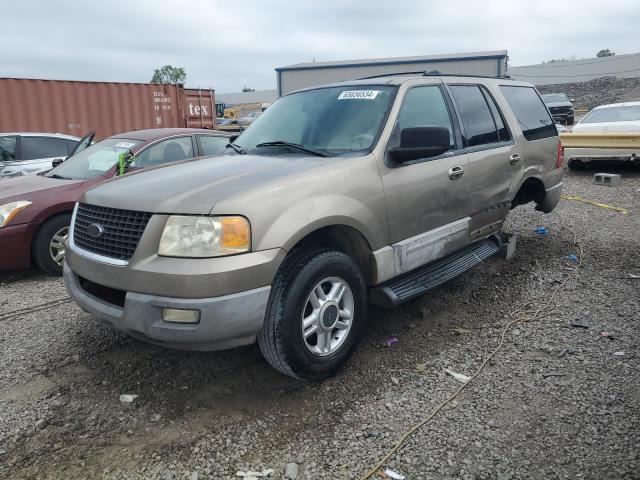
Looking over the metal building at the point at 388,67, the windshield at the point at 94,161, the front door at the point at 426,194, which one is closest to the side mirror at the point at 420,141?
the front door at the point at 426,194

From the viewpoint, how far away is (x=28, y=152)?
340 inches

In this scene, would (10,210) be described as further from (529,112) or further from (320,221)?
(529,112)

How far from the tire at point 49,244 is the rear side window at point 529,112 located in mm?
4737

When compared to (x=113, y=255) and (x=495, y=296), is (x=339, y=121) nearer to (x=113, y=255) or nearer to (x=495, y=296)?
(x=113, y=255)

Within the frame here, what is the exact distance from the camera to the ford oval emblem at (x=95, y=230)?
299cm

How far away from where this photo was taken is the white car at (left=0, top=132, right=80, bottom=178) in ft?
27.3

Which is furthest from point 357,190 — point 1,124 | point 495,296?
point 1,124

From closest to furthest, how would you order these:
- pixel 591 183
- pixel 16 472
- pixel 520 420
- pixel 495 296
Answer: pixel 16 472, pixel 520 420, pixel 495 296, pixel 591 183

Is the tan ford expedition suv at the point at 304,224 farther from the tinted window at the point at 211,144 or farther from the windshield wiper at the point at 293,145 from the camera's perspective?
the tinted window at the point at 211,144

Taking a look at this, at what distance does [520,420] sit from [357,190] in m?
1.62

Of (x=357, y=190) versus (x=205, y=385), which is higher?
(x=357, y=190)

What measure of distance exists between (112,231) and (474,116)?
3136 millimetres

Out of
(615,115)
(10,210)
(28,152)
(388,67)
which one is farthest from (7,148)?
(388,67)

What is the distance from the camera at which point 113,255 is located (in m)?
2.91
